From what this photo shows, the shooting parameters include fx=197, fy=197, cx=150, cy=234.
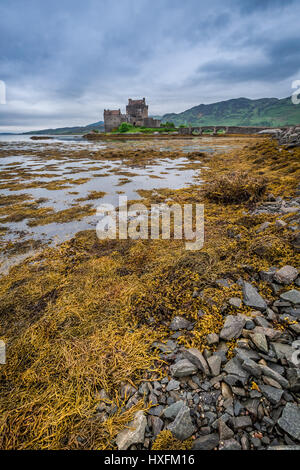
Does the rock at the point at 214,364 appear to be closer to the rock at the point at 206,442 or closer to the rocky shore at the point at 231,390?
the rocky shore at the point at 231,390

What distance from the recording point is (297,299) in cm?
215

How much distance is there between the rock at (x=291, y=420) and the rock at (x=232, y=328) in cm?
60

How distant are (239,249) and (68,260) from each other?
3044mm

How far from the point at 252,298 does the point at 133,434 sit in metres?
1.73

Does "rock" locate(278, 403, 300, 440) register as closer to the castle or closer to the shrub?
the shrub

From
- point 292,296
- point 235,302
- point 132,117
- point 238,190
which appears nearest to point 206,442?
point 235,302

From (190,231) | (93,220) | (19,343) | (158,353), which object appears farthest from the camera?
(93,220)

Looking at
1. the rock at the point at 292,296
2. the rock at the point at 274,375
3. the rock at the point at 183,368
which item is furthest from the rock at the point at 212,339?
the rock at the point at 292,296

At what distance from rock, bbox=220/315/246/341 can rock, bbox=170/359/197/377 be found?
0.44 m

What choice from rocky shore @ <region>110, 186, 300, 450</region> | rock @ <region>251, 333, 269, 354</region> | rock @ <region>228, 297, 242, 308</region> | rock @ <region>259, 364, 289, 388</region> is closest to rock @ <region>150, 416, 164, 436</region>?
rocky shore @ <region>110, 186, 300, 450</region>

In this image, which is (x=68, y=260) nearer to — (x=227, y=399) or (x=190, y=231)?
(x=190, y=231)

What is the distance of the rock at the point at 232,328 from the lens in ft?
6.29

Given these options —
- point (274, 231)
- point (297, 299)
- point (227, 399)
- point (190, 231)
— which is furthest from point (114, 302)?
point (274, 231)

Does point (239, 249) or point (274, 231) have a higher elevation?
point (274, 231)
